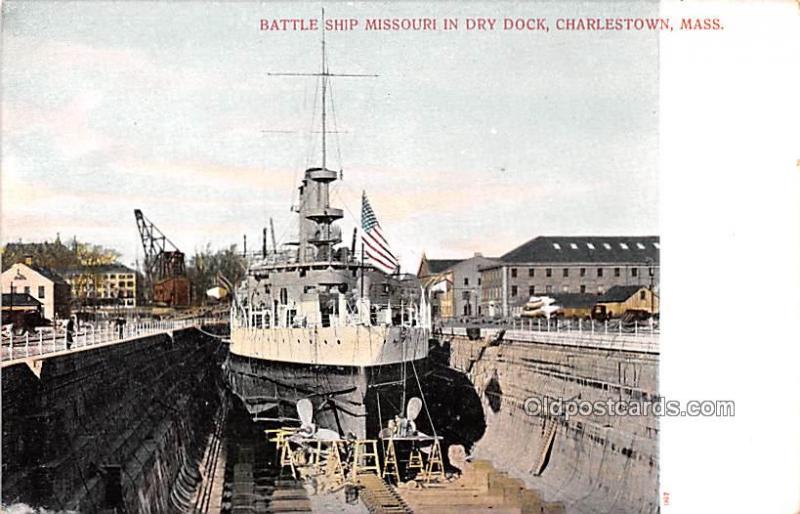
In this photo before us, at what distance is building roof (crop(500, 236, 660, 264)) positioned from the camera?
4344 millimetres

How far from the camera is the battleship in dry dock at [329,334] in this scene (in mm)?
4469

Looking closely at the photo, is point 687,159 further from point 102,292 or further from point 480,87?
point 102,292

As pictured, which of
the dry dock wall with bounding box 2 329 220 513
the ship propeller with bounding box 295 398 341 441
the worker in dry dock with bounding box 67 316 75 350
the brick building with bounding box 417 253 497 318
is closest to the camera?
the dry dock wall with bounding box 2 329 220 513

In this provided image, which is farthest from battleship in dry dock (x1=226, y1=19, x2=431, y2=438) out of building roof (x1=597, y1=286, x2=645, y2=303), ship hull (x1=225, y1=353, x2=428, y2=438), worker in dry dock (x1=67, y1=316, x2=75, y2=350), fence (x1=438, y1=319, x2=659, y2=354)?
building roof (x1=597, y1=286, x2=645, y2=303)

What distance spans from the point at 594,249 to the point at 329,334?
1333mm

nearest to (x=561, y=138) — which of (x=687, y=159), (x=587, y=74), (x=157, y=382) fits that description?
(x=587, y=74)

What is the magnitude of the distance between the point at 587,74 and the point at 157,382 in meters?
2.49

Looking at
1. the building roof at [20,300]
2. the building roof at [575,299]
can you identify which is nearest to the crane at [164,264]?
the building roof at [20,300]

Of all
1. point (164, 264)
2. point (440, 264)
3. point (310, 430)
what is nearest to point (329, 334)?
point (310, 430)

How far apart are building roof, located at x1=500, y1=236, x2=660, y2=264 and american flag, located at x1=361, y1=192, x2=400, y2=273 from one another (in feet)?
1.82

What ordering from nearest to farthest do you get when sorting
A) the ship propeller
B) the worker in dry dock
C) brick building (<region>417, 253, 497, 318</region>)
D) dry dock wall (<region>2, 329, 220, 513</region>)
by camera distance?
dry dock wall (<region>2, 329, 220, 513</region>)
the worker in dry dock
brick building (<region>417, 253, 497, 318</region>)
the ship propeller

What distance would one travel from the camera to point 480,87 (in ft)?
14.3

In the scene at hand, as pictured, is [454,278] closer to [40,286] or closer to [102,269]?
[102,269]

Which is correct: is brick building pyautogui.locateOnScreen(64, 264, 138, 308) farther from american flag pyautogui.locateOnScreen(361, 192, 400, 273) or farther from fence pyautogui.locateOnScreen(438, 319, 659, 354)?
fence pyautogui.locateOnScreen(438, 319, 659, 354)
